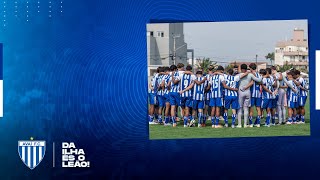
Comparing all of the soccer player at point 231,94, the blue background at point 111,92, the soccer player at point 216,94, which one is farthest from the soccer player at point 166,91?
the soccer player at point 231,94

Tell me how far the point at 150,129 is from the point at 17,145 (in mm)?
1582

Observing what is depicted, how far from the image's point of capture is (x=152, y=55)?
720 centimetres

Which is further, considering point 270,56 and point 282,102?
point 282,102

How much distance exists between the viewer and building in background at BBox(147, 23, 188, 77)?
7109 mm

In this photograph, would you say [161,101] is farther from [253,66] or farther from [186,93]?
[253,66]

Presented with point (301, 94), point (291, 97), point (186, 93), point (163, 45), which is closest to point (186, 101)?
point (186, 93)

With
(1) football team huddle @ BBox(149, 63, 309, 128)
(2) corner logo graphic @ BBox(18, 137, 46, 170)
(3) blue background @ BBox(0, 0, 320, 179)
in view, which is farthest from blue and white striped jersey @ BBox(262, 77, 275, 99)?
(2) corner logo graphic @ BBox(18, 137, 46, 170)

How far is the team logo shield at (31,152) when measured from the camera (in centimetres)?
724

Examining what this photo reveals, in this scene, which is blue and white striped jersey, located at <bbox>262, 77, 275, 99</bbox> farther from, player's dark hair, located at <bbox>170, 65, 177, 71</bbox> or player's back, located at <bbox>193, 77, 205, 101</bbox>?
player's dark hair, located at <bbox>170, 65, 177, 71</bbox>

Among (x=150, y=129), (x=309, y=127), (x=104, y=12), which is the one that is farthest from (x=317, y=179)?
(x=104, y=12)

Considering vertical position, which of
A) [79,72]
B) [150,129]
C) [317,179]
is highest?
[79,72]

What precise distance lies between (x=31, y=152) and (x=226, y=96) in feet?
7.94

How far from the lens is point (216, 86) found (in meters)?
7.52

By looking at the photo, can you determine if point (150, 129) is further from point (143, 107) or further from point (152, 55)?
point (152, 55)
